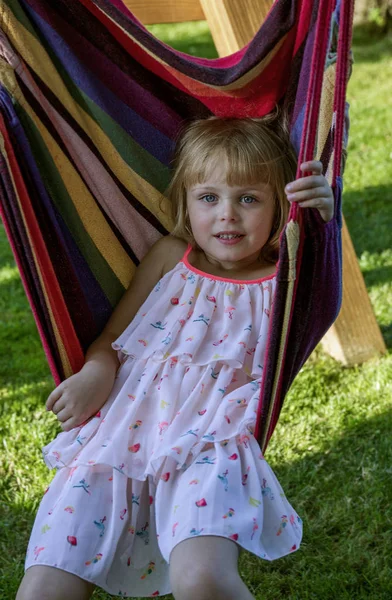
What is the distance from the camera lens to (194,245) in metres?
2.14

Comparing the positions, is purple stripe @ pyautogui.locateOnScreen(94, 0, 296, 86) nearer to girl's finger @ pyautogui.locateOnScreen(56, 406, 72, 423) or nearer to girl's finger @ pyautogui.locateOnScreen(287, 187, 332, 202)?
girl's finger @ pyautogui.locateOnScreen(287, 187, 332, 202)

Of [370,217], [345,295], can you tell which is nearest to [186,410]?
[345,295]

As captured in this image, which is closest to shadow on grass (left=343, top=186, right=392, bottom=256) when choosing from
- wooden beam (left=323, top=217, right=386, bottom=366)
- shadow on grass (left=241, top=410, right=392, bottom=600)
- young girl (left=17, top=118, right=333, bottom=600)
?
wooden beam (left=323, top=217, right=386, bottom=366)

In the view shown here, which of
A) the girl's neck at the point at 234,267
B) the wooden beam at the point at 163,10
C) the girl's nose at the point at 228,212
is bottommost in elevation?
the girl's neck at the point at 234,267

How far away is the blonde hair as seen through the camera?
6.54ft

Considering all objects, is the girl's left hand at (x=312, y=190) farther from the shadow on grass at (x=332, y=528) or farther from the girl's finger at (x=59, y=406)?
the shadow on grass at (x=332, y=528)

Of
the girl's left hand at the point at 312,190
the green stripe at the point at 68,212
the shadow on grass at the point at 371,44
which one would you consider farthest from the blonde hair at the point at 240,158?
the shadow on grass at the point at 371,44

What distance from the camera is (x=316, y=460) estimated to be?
8.62 ft

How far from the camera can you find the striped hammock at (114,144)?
5.67 ft

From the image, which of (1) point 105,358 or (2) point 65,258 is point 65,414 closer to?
(1) point 105,358

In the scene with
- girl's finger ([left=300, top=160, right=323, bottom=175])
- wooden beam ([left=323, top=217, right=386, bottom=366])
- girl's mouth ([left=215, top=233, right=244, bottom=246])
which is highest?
girl's finger ([left=300, top=160, right=323, bottom=175])

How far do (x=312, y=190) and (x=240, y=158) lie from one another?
1.30 feet

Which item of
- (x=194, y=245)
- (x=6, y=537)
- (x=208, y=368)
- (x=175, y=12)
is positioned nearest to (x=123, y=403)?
(x=208, y=368)

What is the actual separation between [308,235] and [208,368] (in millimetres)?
394
